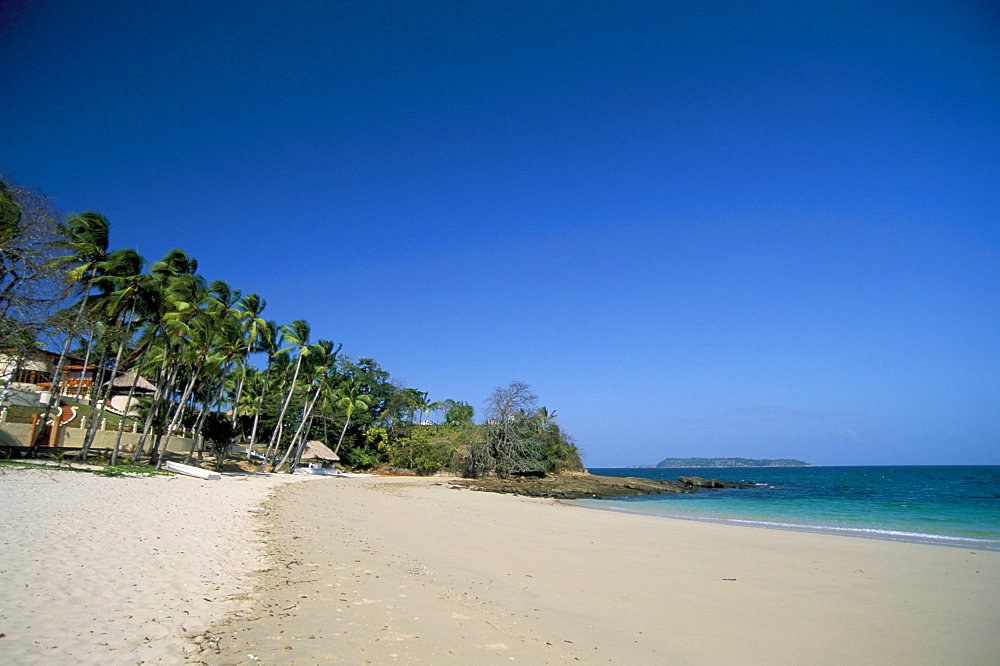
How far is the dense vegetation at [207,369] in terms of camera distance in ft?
45.6

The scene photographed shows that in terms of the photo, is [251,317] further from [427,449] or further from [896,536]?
[896,536]

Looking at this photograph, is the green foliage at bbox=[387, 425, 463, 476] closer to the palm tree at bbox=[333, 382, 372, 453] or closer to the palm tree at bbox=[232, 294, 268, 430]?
the palm tree at bbox=[333, 382, 372, 453]

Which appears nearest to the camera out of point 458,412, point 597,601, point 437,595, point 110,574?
point 110,574

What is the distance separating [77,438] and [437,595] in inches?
1114

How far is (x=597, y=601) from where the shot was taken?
22.0ft

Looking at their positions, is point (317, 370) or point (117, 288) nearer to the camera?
point (117, 288)

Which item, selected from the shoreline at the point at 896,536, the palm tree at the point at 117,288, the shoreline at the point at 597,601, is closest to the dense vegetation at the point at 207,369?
the palm tree at the point at 117,288

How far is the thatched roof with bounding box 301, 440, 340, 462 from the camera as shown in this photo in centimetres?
3966

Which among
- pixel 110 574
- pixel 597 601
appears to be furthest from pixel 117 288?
pixel 597 601

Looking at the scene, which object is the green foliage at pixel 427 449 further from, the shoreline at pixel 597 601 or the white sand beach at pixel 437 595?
the white sand beach at pixel 437 595

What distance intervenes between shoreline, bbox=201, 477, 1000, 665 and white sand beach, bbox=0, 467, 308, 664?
472mm

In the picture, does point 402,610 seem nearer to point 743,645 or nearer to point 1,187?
point 743,645

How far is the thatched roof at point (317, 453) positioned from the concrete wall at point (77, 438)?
26.0 feet

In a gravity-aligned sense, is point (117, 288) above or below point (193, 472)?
above
